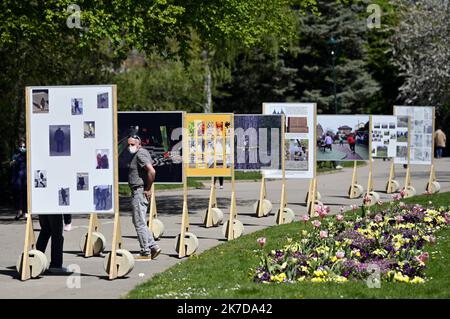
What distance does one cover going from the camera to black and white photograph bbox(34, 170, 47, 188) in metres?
15.2

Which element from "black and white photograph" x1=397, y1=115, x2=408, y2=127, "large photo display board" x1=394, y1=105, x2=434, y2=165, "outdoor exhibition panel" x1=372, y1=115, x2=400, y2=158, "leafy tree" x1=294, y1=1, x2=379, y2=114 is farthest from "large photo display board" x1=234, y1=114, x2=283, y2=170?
"leafy tree" x1=294, y1=1, x2=379, y2=114

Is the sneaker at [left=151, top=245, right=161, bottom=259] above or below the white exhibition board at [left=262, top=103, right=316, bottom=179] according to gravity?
below

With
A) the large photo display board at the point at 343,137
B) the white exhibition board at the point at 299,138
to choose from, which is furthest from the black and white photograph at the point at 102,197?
the large photo display board at the point at 343,137

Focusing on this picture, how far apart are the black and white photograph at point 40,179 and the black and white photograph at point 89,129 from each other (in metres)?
0.82

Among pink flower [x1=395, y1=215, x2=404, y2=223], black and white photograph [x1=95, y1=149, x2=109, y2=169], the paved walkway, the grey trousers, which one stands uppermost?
black and white photograph [x1=95, y1=149, x2=109, y2=169]

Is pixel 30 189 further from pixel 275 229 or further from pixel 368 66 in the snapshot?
pixel 368 66

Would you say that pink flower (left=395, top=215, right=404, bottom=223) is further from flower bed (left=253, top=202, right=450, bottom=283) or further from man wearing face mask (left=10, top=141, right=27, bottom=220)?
man wearing face mask (left=10, top=141, right=27, bottom=220)

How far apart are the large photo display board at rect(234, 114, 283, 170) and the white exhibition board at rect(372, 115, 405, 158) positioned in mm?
7641

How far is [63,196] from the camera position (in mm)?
15102

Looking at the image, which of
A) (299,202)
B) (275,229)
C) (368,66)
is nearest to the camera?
(275,229)

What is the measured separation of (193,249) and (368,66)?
6358 cm

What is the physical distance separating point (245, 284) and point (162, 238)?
8.05 meters
